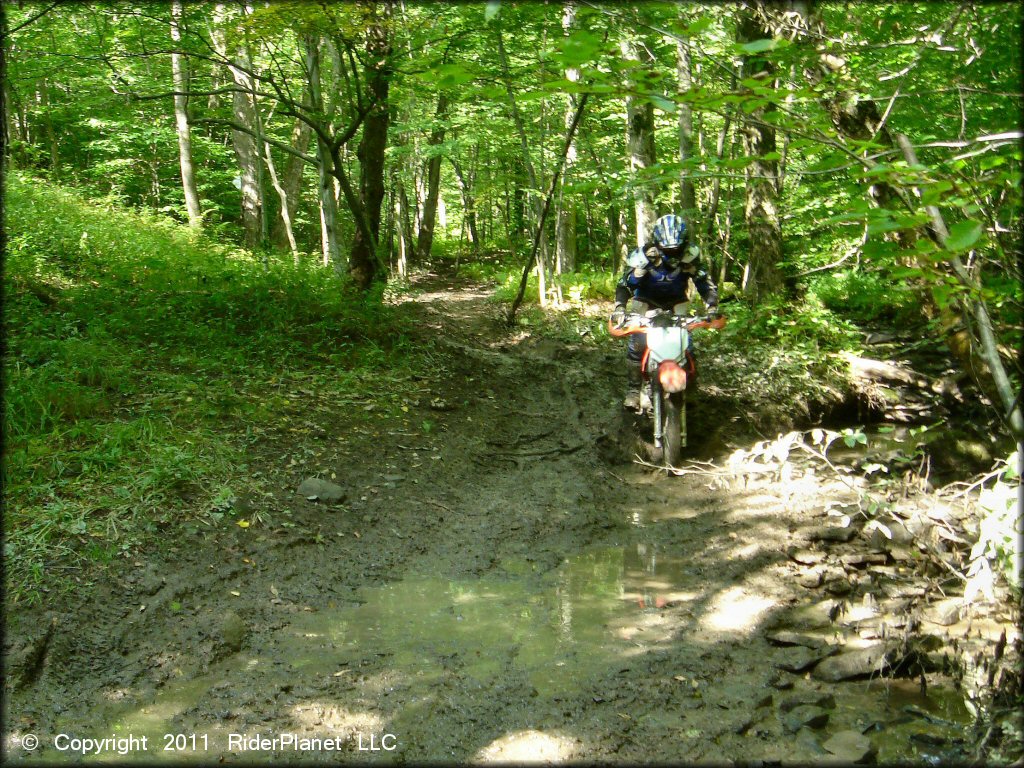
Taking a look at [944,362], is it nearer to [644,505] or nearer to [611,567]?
[644,505]

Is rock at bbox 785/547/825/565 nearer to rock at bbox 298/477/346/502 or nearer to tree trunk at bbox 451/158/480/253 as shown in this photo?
rock at bbox 298/477/346/502

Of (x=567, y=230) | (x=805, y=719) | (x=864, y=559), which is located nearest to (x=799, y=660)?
(x=805, y=719)

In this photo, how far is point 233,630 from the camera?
12.9 ft

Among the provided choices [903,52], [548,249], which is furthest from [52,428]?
[548,249]

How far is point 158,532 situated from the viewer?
466 centimetres

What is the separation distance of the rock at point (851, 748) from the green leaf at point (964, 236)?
2077 millimetres

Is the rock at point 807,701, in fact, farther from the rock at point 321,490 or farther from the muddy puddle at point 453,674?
the rock at point 321,490

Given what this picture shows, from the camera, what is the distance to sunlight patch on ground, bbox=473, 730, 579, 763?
2904mm

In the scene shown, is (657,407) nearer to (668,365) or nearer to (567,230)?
(668,365)

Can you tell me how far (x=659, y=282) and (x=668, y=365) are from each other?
1204 mm

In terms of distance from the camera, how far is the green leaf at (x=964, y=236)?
2062mm

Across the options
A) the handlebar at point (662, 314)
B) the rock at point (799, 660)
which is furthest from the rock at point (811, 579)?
the handlebar at point (662, 314)

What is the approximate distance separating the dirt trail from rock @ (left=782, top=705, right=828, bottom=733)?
0.01 metres

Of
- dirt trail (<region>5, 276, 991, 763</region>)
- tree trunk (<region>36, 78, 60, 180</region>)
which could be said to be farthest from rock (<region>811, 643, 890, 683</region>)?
tree trunk (<region>36, 78, 60, 180</region>)
